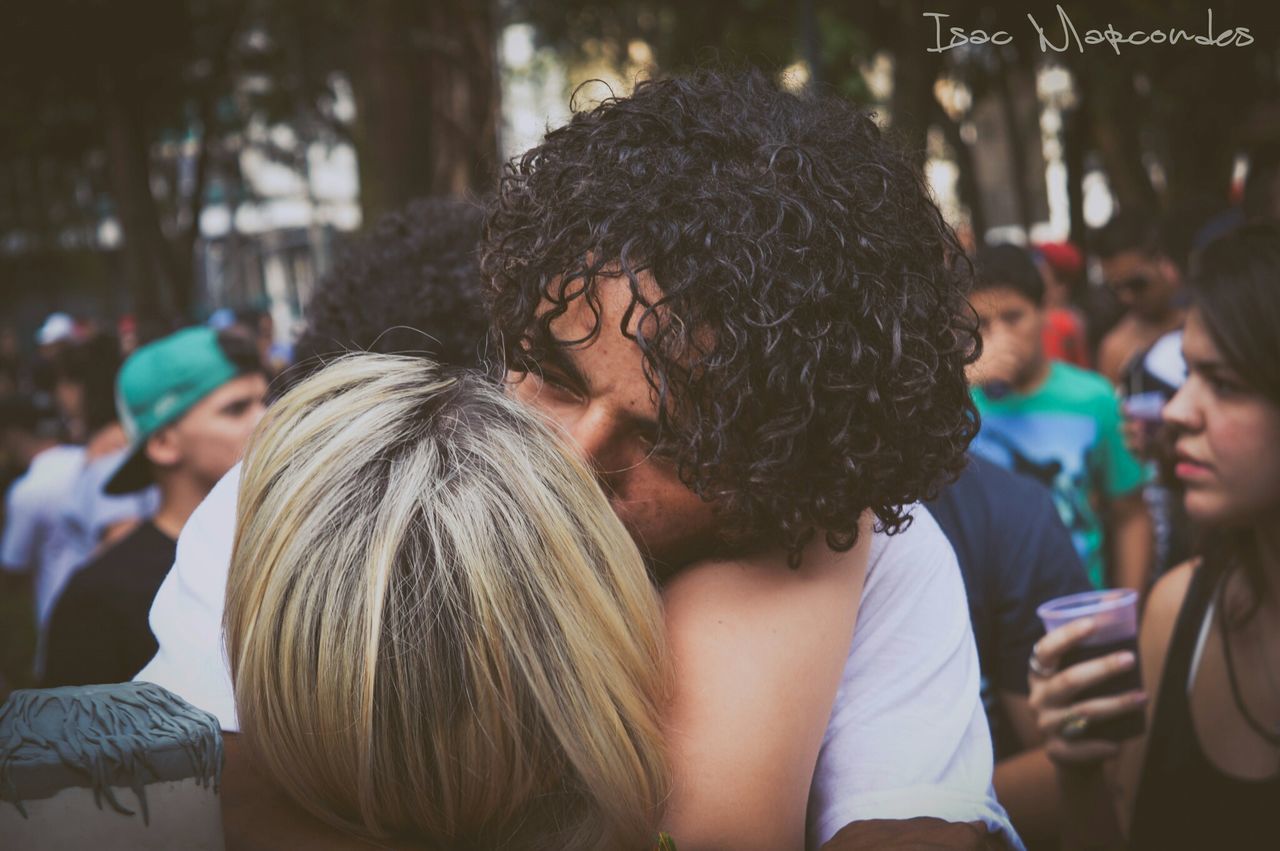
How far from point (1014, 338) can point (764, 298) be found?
170 inches

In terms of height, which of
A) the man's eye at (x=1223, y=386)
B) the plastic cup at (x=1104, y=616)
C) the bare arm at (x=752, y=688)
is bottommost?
the plastic cup at (x=1104, y=616)

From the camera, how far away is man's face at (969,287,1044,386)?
5520 mm

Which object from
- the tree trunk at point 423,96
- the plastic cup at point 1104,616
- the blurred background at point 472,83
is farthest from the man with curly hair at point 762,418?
the tree trunk at point 423,96

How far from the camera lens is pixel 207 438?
473cm

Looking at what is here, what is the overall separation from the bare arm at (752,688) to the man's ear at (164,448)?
3.42 m

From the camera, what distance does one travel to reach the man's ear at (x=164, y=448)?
187 inches

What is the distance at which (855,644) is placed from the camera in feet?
6.25

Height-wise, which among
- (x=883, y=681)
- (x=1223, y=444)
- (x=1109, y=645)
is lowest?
(x=1109, y=645)

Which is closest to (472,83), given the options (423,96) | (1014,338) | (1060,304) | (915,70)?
(423,96)

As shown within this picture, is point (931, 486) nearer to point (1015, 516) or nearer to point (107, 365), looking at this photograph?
point (1015, 516)

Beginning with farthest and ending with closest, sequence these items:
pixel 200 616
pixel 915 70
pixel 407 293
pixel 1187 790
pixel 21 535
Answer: pixel 915 70 → pixel 21 535 → pixel 1187 790 → pixel 407 293 → pixel 200 616

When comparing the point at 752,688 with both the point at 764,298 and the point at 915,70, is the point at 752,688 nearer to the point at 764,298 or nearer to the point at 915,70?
the point at 764,298

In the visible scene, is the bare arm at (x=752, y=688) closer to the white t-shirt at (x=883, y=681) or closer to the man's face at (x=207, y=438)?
the white t-shirt at (x=883, y=681)

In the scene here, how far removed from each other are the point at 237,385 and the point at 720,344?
3.68m
